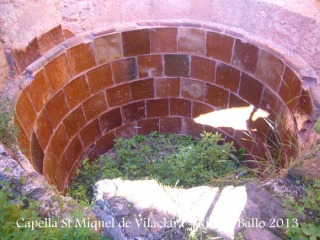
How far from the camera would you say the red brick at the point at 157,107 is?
4.22 m

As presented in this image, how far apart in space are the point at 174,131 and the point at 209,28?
1.40 metres

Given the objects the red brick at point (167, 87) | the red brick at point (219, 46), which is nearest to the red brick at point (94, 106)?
the red brick at point (167, 87)

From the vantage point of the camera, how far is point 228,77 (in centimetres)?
375

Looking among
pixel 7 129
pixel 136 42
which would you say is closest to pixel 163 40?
pixel 136 42

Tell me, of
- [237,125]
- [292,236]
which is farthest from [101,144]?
[292,236]

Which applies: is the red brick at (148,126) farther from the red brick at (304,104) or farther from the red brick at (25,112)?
the red brick at (304,104)

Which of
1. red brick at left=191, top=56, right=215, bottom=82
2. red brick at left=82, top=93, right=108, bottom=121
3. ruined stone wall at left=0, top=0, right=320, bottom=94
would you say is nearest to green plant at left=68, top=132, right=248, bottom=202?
red brick at left=82, top=93, right=108, bottom=121

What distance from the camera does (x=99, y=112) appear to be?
398cm

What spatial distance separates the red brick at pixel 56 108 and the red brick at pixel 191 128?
1.45m

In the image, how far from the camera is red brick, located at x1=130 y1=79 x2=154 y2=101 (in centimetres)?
404

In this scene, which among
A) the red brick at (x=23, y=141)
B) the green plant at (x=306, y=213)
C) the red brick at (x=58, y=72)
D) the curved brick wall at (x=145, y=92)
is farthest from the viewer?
the red brick at (x=58, y=72)

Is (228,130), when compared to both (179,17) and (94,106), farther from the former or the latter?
(94,106)

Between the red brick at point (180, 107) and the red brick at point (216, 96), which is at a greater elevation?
the red brick at point (216, 96)

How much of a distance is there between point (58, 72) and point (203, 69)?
152 cm
